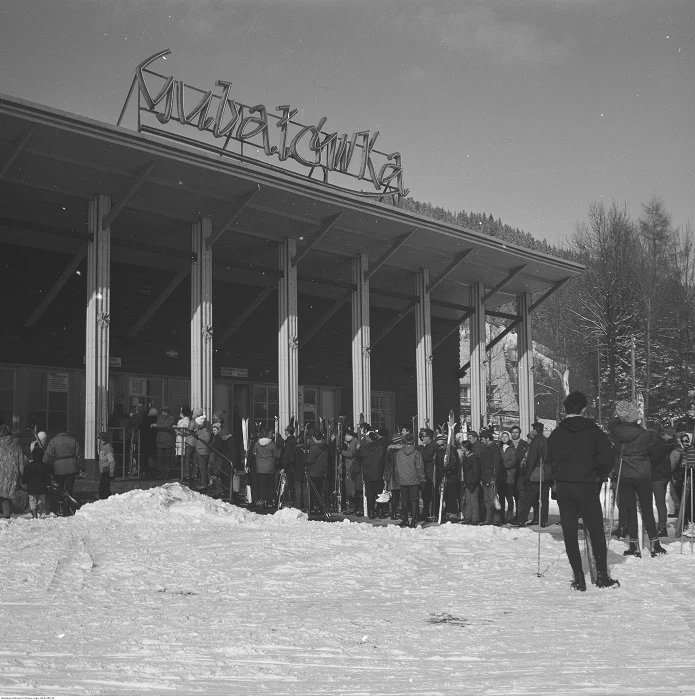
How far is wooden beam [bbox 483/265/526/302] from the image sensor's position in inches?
1209

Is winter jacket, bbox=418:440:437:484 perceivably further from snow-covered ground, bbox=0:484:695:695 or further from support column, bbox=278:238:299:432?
support column, bbox=278:238:299:432

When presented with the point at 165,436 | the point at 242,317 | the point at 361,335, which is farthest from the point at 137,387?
the point at 165,436

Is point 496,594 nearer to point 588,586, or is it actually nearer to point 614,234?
point 588,586

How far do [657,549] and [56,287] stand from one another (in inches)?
673

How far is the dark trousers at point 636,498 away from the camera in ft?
36.3

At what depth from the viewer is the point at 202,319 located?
2297cm

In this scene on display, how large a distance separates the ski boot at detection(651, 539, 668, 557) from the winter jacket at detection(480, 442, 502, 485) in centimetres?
497

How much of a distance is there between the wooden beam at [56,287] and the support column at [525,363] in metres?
15.4

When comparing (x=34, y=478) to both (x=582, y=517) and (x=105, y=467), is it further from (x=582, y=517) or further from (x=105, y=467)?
(x=582, y=517)

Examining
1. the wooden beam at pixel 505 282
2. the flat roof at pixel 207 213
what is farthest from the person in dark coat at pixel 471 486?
the wooden beam at pixel 505 282

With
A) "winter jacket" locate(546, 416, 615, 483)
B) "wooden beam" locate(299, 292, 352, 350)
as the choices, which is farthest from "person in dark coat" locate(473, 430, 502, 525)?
"wooden beam" locate(299, 292, 352, 350)

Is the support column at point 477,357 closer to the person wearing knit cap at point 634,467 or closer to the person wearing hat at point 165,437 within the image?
the person wearing hat at point 165,437

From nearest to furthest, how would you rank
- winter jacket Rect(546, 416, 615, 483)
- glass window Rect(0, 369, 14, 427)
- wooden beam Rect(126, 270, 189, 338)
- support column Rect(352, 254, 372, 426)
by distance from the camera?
winter jacket Rect(546, 416, 615, 483)
glass window Rect(0, 369, 14, 427)
wooden beam Rect(126, 270, 189, 338)
support column Rect(352, 254, 372, 426)

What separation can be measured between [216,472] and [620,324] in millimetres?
35973
